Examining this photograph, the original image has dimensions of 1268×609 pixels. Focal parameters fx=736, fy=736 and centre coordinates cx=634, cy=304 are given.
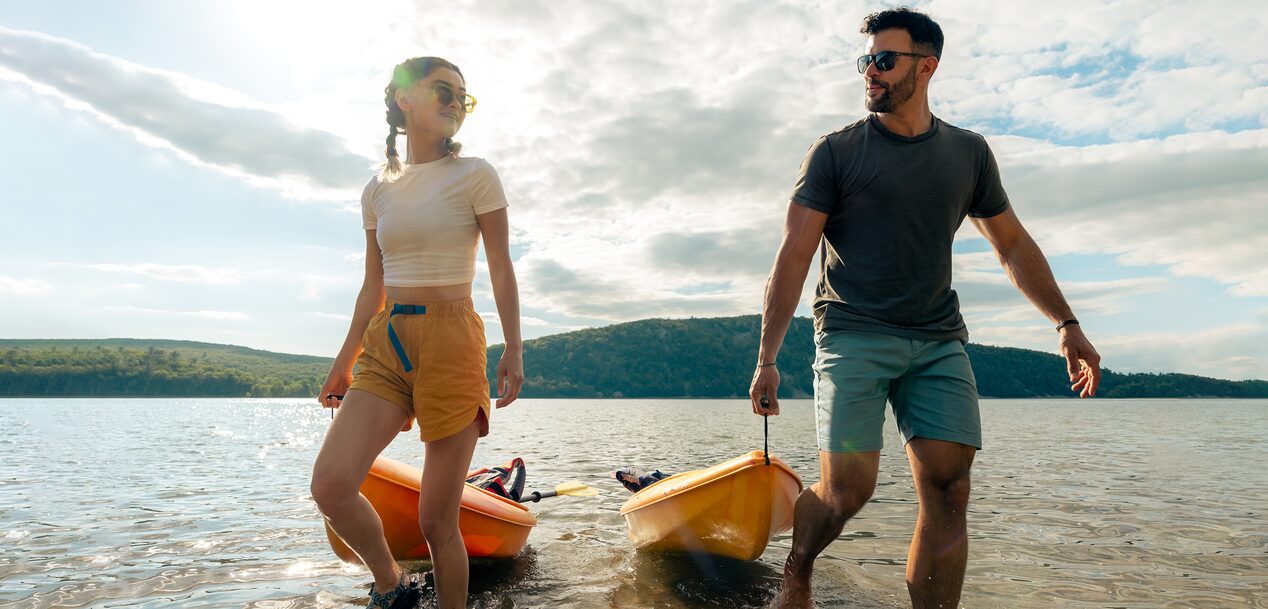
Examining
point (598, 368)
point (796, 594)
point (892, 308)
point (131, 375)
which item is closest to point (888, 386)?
point (892, 308)

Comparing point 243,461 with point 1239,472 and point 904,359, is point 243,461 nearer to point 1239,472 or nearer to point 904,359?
point 904,359

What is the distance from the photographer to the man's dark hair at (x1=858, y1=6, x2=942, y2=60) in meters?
3.45

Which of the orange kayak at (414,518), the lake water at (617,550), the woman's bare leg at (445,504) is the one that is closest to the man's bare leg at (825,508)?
the lake water at (617,550)

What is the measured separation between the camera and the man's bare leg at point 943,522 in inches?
127

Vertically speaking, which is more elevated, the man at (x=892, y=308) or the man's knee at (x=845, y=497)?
the man at (x=892, y=308)

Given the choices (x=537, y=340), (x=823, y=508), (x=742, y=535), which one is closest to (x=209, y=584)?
(x=742, y=535)

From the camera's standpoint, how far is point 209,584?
5047 millimetres

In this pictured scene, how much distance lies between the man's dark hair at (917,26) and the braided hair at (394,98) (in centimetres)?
204

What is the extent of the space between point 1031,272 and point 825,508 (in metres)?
1.66

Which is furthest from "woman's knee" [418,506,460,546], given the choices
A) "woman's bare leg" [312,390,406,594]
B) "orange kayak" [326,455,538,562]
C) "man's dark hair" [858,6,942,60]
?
"man's dark hair" [858,6,942,60]

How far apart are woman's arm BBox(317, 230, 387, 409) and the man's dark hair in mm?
2683

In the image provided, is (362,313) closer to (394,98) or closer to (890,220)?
(394,98)

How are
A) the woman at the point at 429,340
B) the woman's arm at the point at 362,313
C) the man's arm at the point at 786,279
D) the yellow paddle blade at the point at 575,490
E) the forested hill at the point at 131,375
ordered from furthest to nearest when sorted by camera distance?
the forested hill at the point at 131,375, the yellow paddle blade at the point at 575,490, the woman's arm at the point at 362,313, the man's arm at the point at 786,279, the woman at the point at 429,340

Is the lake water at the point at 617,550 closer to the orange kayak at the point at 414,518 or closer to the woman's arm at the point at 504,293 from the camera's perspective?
the orange kayak at the point at 414,518
